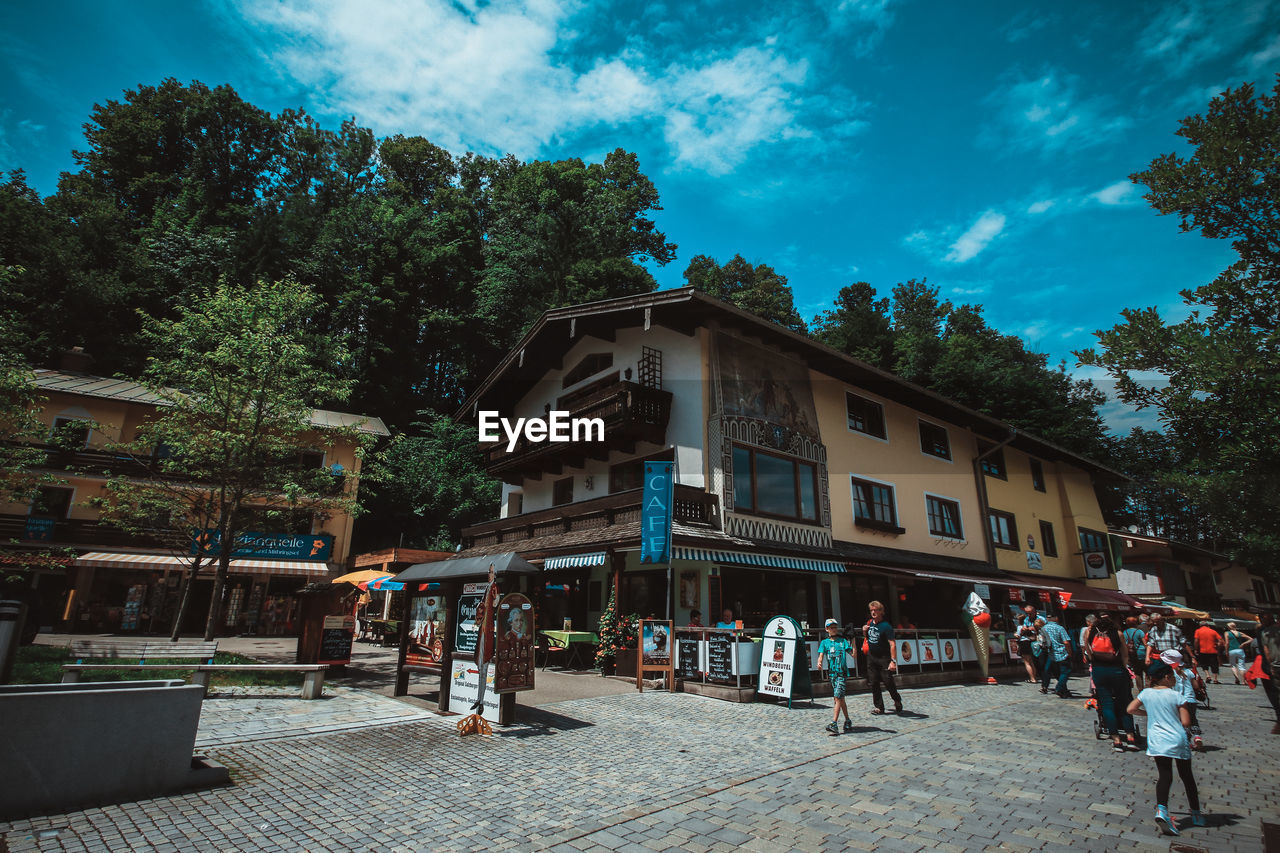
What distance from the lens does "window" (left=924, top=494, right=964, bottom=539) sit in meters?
23.3

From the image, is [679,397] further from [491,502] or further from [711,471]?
[491,502]

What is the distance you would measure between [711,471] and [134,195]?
4427 cm

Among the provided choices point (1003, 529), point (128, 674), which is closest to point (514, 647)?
point (128, 674)

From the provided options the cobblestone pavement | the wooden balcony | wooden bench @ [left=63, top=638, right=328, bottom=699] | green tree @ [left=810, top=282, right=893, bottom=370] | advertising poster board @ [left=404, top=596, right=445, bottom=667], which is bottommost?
the cobblestone pavement

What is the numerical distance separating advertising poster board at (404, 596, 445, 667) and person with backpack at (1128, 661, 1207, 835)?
30.8 feet

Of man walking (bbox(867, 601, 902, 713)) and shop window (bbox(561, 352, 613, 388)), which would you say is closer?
man walking (bbox(867, 601, 902, 713))

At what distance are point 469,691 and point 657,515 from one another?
5892mm

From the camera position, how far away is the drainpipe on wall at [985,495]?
25.2 metres

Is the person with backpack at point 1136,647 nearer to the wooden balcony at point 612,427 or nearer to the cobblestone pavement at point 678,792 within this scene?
the cobblestone pavement at point 678,792

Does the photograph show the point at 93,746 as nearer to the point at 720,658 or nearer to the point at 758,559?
the point at 720,658

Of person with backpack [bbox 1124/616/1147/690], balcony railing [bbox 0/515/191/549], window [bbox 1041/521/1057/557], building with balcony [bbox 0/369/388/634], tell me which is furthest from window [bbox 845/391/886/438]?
balcony railing [bbox 0/515/191/549]

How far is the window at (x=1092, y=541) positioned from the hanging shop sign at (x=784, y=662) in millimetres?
26993

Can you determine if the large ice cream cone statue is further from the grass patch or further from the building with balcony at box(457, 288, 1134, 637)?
the grass patch

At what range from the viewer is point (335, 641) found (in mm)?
13812
